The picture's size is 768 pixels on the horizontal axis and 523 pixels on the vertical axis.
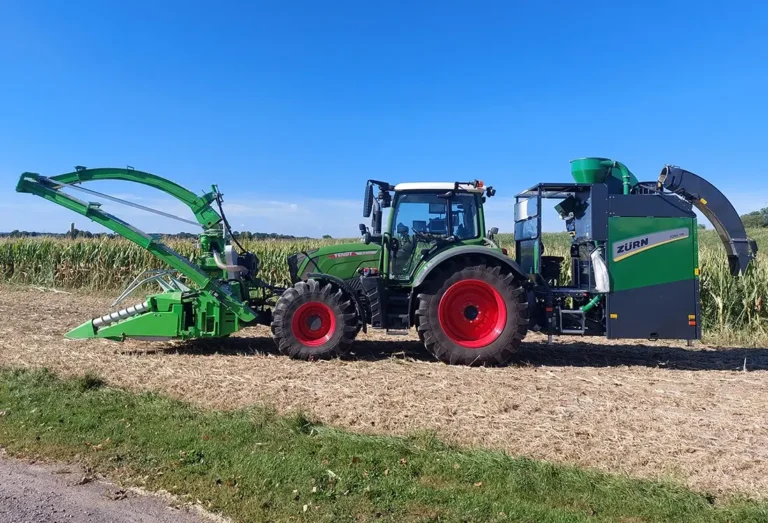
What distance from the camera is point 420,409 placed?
554 cm

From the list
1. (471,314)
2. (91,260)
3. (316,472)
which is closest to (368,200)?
(471,314)

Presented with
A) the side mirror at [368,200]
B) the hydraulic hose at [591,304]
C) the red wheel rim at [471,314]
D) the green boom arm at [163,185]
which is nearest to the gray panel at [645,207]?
the hydraulic hose at [591,304]

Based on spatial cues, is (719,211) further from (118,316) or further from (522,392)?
(118,316)

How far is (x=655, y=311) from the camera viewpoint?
24.7ft

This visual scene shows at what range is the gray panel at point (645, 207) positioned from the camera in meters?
7.59

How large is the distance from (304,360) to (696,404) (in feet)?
15.4

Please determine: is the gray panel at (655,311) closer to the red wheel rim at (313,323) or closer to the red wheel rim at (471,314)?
the red wheel rim at (471,314)

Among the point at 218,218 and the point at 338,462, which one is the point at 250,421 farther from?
the point at 218,218

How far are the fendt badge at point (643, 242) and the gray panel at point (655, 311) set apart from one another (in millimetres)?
505

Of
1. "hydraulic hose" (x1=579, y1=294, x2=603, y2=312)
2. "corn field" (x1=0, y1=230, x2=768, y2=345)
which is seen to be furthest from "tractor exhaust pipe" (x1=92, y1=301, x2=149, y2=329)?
"corn field" (x1=0, y1=230, x2=768, y2=345)

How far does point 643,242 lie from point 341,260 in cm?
419

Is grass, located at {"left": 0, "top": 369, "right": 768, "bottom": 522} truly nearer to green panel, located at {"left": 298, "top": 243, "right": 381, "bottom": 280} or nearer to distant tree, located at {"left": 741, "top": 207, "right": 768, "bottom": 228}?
green panel, located at {"left": 298, "top": 243, "right": 381, "bottom": 280}

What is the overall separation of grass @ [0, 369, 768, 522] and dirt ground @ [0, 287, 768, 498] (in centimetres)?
41

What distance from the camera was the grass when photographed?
3.60 m
